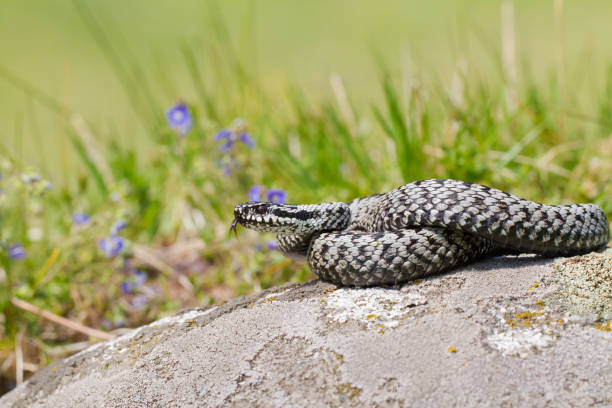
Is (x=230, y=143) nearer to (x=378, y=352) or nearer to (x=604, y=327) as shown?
(x=378, y=352)

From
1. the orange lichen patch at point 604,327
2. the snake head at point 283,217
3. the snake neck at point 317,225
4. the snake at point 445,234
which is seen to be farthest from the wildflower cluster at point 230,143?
the orange lichen patch at point 604,327

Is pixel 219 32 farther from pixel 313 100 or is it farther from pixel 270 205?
pixel 270 205

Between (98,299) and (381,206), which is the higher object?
(381,206)

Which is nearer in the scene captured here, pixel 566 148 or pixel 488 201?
pixel 488 201

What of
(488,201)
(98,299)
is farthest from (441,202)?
(98,299)

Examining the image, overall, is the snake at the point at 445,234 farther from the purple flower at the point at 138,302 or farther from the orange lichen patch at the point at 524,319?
the purple flower at the point at 138,302

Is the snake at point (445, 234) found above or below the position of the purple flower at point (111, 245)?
below
